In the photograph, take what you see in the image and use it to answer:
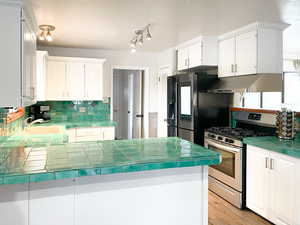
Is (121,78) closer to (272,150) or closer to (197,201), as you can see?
(272,150)

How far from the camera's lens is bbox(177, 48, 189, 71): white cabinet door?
4.45m

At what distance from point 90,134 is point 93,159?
285cm

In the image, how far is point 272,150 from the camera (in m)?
2.63

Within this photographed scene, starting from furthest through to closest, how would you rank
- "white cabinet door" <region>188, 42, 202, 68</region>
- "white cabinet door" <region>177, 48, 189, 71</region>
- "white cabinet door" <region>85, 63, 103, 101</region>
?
"white cabinet door" <region>85, 63, 103, 101</region>, "white cabinet door" <region>177, 48, 189, 71</region>, "white cabinet door" <region>188, 42, 202, 68</region>

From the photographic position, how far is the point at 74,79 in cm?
462

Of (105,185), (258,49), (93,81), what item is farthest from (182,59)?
(105,185)

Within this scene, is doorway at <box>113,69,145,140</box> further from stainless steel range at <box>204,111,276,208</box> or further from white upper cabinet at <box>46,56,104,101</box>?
stainless steel range at <box>204,111,276,208</box>

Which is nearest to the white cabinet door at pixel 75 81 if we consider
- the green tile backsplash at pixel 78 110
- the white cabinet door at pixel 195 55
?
the green tile backsplash at pixel 78 110

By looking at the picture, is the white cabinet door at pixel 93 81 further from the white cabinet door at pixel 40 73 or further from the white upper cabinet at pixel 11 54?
the white upper cabinet at pixel 11 54

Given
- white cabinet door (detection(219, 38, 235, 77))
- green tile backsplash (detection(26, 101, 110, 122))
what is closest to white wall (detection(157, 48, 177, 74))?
white cabinet door (detection(219, 38, 235, 77))

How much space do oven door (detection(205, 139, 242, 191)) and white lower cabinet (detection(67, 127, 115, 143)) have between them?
1.83m

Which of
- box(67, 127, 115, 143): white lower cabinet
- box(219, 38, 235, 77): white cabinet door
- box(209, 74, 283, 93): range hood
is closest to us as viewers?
box(209, 74, 283, 93): range hood

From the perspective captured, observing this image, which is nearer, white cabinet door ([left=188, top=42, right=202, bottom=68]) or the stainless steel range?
the stainless steel range

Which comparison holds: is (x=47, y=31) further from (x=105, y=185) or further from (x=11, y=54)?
(x=105, y=185)
